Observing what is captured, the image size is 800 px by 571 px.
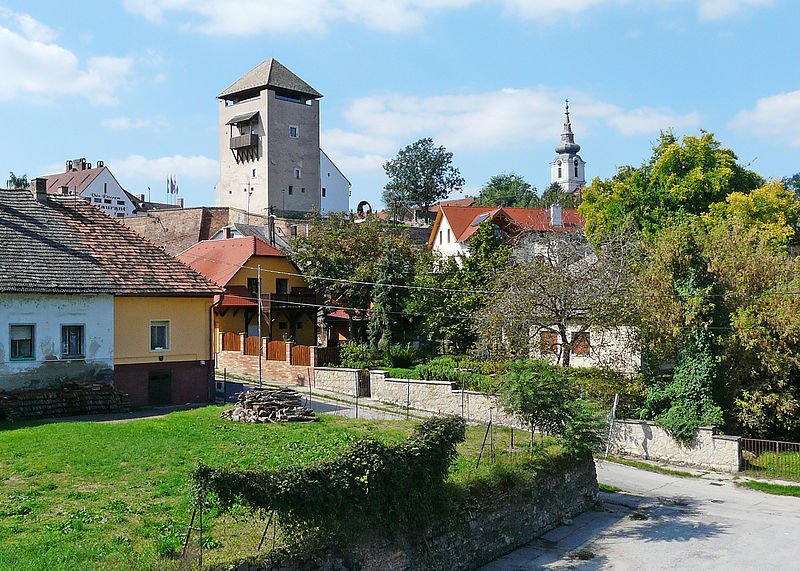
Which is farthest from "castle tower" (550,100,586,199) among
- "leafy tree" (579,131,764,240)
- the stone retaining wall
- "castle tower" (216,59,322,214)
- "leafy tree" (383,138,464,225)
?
the stone retaining wall

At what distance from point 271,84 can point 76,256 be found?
52968 millimetres

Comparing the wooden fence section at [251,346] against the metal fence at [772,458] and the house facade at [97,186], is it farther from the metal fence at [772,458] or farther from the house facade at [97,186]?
the house facade at [97,186]

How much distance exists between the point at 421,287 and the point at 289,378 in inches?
316

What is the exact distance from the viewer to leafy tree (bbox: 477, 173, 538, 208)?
344ft

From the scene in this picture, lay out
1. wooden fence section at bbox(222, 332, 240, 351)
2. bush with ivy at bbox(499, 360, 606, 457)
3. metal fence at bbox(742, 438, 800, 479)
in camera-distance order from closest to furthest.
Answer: bush with ivy at bbox(499, 360, 606, 457)
metal fence at bbox(742, 438, 800, 479)
wooden fence section at bbox(222, 332, 240, 351)

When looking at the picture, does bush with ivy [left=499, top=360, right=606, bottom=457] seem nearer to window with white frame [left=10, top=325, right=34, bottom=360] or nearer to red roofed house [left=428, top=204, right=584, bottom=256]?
window with white frame [left=10, top=325, right=34, bottom=360]

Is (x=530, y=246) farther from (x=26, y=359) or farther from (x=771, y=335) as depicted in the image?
(x=26, y=359)

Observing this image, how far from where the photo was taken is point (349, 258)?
44344 millimetres

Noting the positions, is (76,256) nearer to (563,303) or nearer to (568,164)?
(563,303)

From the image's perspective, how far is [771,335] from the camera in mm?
27828

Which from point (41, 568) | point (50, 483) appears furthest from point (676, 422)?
point (41, 568)

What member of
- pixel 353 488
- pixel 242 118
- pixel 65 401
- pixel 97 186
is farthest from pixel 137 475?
pixel 97 186

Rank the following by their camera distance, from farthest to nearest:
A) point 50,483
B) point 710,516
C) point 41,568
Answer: point 710,516
point 50,483
point 41,568

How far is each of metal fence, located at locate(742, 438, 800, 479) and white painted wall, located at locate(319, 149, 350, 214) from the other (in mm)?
69329
